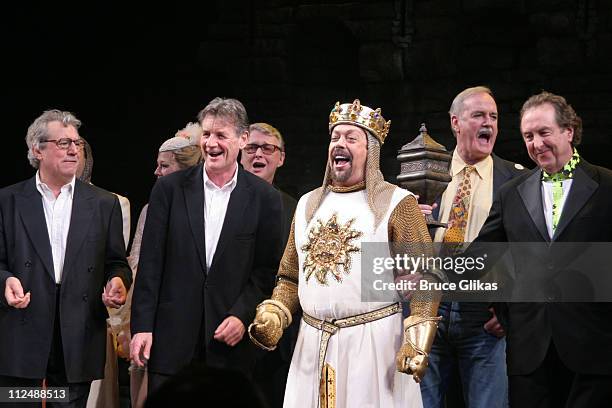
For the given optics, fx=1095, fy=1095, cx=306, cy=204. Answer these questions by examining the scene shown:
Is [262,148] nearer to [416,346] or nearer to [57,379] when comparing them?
[57,379]

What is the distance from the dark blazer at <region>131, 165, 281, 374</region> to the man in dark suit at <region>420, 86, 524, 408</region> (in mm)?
850

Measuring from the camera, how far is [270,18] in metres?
7.47

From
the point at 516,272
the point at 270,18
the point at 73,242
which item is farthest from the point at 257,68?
the point at 516,272

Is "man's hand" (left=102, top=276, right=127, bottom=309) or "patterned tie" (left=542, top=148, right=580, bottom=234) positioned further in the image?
"man's hand" (left=102, top=276, right=127, bottom=309)

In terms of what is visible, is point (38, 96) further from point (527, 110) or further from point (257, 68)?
point (527, 110)

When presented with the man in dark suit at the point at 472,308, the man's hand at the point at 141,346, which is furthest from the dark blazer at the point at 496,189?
the man's hand at the point at 141,346

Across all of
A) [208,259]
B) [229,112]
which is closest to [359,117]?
[229,112]

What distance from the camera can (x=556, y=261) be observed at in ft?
14.3

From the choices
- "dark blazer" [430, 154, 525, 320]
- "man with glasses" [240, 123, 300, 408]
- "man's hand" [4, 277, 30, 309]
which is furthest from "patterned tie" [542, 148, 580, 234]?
"man's hand" [4, 277, 30, 309]

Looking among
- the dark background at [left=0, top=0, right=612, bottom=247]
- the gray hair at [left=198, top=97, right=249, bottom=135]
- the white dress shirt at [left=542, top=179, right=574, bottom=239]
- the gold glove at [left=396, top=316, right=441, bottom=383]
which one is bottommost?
the gold glove at [left=396, top=316, right=441, bottom=383]

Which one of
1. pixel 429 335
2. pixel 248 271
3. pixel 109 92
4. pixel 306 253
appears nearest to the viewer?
pixel 429 335

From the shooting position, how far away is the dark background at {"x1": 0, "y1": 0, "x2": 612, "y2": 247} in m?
6.86

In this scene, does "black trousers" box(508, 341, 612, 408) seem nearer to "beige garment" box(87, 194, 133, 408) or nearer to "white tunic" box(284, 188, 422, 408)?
"white tunic" box(284, 188, 422, 408)

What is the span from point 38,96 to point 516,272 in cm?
414
